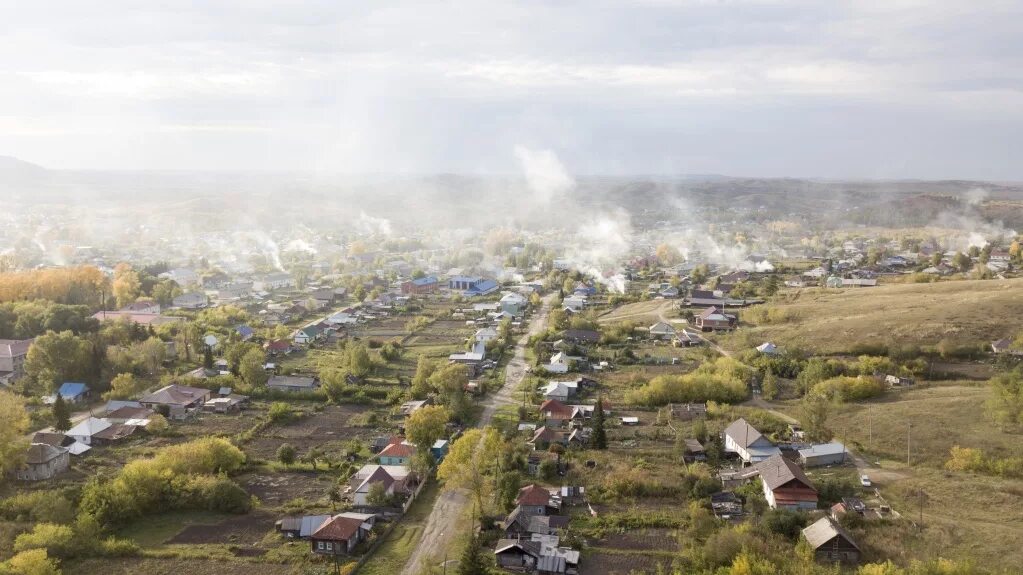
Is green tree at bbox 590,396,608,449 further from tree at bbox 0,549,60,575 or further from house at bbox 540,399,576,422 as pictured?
tree at bbox 0,549,60,575

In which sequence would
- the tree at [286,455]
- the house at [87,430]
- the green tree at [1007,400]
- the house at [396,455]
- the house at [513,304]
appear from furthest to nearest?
the house at [513,304], the house at [87,430], the green tree at [1007,400], the tree at [286,455], the house at [396,455]

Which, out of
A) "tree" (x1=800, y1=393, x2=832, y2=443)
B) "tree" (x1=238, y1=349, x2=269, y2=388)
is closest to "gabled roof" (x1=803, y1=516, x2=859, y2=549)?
"tree" (x1=800, y1=393, x2=832, y2=443)

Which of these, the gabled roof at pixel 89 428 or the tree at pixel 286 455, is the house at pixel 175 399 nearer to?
the gabled roof at pixel 89 428

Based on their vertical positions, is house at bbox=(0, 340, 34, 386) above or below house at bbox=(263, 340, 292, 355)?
above

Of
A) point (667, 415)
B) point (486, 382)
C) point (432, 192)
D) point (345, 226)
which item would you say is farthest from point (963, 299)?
point (432, 192)

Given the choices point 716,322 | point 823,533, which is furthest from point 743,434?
point 716,322

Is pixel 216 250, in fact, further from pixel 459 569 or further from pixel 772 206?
pixel 772 206

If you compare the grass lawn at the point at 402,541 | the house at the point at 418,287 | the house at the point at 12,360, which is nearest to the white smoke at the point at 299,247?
the house at the point at 418,287
